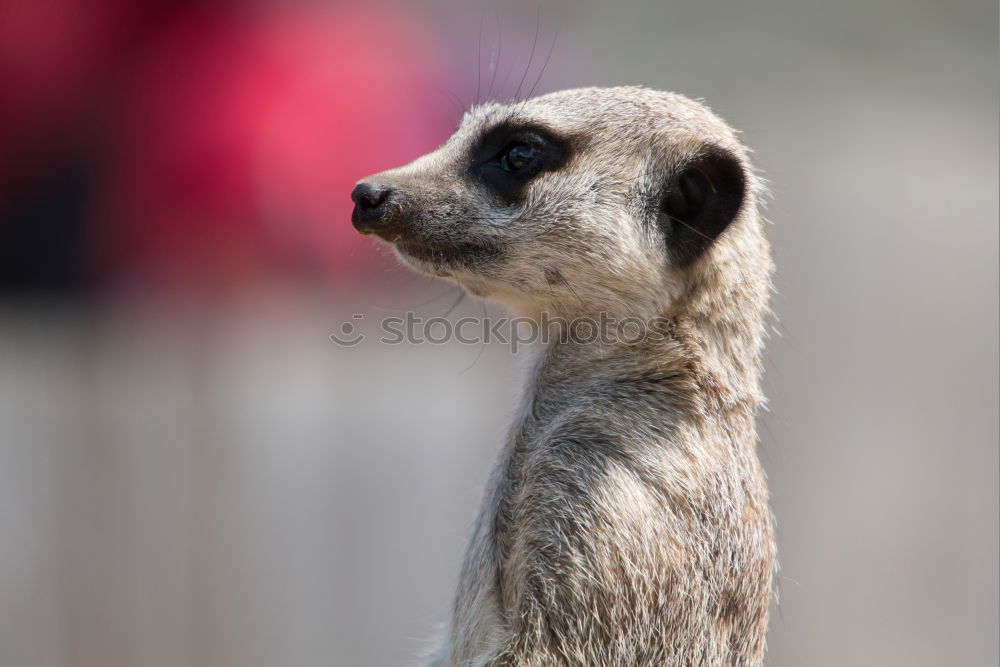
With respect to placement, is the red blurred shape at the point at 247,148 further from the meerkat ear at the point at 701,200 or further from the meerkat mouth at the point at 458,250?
the meerkat ear at the point at 701,200

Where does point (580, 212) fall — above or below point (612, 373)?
above

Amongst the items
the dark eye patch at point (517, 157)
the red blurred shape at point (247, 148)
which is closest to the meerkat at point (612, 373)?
the dark eye patch at point (517, 157)

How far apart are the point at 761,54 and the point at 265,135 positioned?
81.7 inches

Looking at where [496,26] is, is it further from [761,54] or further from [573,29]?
[761,54]

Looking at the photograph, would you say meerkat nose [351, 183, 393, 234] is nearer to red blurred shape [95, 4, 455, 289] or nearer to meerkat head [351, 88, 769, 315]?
meerkat head [351, 88, 769, 315]

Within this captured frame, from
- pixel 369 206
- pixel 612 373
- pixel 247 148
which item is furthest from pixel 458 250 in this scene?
pixel 247 148

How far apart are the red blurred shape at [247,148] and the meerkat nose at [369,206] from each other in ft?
4.18

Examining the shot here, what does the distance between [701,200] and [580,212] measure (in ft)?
0.61

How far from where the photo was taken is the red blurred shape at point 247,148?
2.53 m

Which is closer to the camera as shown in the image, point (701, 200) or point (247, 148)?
point (701, 200)

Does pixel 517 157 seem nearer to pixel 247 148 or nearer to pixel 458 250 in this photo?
pixel 458 250

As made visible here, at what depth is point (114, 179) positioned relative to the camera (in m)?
2.51

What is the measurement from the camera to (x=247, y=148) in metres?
2.57

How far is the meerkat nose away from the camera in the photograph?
1358mm
